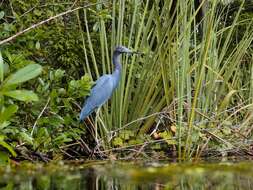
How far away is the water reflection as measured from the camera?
1911 mm

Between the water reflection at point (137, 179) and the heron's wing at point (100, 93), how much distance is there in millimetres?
1472

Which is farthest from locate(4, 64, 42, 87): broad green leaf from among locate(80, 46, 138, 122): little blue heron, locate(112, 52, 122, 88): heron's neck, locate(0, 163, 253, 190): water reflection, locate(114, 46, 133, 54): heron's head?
locate(114, 46, 133, 54): heron's head

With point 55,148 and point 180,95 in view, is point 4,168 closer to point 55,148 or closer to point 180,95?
point 55,148

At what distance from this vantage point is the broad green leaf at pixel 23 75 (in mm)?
2502

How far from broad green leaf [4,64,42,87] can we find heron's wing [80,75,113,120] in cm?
155

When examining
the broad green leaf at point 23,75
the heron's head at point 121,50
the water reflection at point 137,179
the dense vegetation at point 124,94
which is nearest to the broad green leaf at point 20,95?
the broad green leaf at point 23,75

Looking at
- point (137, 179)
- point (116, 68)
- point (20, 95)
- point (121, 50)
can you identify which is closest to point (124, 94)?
point (116, 68)

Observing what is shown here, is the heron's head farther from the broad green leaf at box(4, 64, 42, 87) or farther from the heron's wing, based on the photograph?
the broad green leaf at box(4, 64, 42, 87)

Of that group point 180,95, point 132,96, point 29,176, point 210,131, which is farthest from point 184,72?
point 29,176

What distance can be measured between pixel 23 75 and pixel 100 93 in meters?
1.71

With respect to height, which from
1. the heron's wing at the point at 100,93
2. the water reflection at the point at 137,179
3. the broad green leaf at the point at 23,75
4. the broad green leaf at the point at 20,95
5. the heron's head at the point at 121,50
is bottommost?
the water reflection at the point at 137,179

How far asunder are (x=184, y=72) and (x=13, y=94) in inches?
59.8

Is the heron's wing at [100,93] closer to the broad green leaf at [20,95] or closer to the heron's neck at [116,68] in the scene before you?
the heron's neck at [116,68]

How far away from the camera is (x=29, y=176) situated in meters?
2.32
